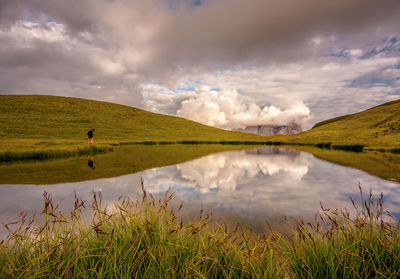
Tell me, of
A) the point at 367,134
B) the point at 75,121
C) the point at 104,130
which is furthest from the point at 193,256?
the point at 75,121

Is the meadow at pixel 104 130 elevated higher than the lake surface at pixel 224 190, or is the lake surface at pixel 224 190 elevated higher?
the meadow at pixel 104 130

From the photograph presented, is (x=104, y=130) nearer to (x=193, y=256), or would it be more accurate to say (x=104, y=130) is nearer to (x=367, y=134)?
(x=193, y=256)

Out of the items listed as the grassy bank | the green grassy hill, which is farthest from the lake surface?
the green grassy hill

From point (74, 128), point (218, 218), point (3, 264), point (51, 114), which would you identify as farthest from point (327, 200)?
point (51, 114)

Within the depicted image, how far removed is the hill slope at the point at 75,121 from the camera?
56.5 m

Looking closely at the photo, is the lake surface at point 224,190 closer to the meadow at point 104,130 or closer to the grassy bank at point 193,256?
the grassy bank at point 193,256

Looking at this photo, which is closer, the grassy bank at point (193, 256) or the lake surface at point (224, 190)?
the grassy bank at point (193, 256)

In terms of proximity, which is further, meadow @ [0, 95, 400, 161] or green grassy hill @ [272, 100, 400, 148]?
green grassy hill @ [272, 100, 400, 148]

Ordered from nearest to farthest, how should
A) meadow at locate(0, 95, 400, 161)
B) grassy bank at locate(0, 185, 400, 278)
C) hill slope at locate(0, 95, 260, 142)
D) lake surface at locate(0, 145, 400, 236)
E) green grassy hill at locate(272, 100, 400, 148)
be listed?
grassy bank at locate(0, 185, 400, 278)
lake surface at locate(0, 145, 400, 236)
meadow at locate(0, 95, 400, 161)
green grassy hill at locate(272, 100, 400, 148)
hill slope at locate(0, 95, 260, 142)

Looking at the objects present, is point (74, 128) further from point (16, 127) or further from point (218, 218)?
point (218, 218)

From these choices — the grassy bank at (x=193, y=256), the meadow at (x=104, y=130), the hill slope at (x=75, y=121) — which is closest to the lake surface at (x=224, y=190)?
the grassy bank at (x=193, y=256)

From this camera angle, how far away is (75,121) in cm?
7319

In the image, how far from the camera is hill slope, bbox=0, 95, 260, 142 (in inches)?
2226

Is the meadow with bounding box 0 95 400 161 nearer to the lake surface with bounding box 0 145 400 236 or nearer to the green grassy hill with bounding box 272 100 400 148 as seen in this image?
the green grassy hill with bounding box 272 100 400 148
